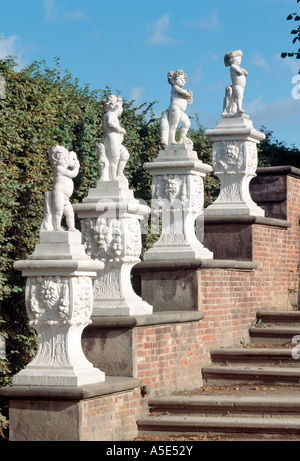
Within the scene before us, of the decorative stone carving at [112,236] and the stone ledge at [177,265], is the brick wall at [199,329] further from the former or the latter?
the decorative stone carving at [112,236]

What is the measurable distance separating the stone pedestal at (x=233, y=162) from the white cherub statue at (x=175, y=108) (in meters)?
1.46

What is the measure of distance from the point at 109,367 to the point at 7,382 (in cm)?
121

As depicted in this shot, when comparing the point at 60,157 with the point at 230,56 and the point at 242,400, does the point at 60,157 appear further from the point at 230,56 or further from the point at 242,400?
the point at 230,56

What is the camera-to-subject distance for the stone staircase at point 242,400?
7.81 meters

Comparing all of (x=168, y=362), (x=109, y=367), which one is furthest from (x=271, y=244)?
(x=109, y=367)

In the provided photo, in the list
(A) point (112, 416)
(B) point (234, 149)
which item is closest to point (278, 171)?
(B) point (234, 149)

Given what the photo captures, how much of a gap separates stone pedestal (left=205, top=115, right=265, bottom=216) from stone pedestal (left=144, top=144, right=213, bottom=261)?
1441 mm

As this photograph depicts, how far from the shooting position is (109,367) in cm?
812

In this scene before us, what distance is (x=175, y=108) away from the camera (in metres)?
9.90

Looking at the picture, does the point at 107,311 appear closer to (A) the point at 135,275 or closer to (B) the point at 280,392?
(B) the point at 280,392

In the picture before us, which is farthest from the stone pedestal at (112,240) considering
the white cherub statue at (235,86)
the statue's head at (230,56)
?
the statue's head at (230,56)

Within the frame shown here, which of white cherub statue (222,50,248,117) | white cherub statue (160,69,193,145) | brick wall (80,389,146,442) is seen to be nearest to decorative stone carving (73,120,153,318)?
brick wall (80,389,146,442)

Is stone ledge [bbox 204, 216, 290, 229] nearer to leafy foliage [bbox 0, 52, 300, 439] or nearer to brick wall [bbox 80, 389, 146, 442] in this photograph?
leafy foliage [bbox 0, 52, 300, 439]

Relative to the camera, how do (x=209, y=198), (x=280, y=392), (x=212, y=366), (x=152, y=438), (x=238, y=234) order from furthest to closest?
(x=209, y=198)
(x=238, y=234)
(x=212, y=366)
(x=280, y=392)
(x=152, y=438)
